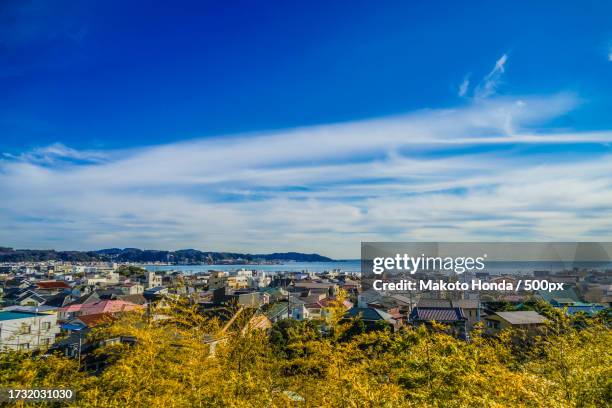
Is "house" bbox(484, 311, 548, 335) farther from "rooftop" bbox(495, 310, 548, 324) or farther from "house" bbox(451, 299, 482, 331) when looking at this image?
"house" bbox(451, 299, 482, 331)

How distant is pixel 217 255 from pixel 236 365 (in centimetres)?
17019

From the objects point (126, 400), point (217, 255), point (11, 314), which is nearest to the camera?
point (126, 400)

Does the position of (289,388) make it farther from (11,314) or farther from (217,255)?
(217,255)

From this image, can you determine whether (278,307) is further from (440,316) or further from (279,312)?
(440,316)

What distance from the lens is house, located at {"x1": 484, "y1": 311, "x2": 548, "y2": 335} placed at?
59.7ft

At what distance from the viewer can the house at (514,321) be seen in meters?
18.2

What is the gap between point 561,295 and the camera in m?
31.6

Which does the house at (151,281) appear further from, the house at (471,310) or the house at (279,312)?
the house at (471,310)

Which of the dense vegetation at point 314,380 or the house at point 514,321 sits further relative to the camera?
the house at point 514,321

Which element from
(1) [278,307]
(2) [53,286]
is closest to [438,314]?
(1) [278,307]

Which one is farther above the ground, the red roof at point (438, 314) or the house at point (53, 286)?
the red roof at point (438, 314)

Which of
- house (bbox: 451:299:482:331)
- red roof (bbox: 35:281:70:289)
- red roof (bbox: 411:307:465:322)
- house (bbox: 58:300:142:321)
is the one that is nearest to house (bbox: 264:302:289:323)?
house (bbox: 58:300:142:321)

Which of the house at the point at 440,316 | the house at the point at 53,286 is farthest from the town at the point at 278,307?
the house at the point at 53,286

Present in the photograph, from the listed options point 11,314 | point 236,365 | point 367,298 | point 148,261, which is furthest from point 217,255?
point 236,365
